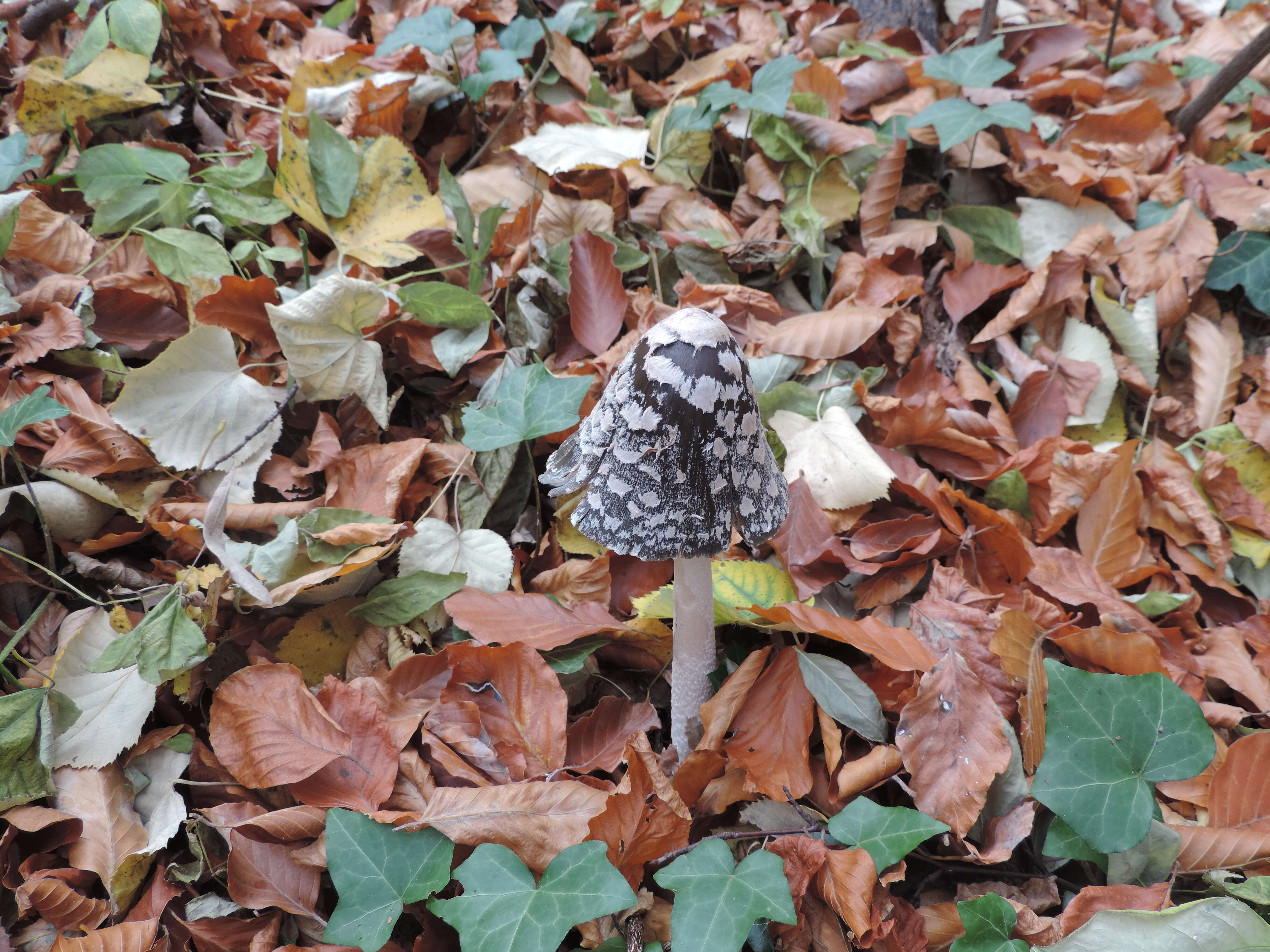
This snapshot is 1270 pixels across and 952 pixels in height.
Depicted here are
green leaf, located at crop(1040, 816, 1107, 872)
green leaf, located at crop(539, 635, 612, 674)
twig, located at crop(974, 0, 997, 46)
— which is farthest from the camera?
twig, located at crop(974, 0, 997, 46)

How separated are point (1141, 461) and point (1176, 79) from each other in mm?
2413

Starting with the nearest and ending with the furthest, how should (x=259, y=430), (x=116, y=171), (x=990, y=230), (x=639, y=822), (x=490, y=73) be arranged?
(x=639, y=822) < (x=259, y=430) < (x=116, y=171) < (x=990, y=230) < (x=490, y=73)

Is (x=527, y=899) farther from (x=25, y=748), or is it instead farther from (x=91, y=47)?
(x=91, y=47)

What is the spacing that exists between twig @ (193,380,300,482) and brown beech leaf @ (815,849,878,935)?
6.65 feet

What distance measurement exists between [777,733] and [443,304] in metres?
1.70

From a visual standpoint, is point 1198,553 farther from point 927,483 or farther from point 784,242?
point 784,242

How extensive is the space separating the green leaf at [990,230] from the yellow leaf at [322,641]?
107 inches

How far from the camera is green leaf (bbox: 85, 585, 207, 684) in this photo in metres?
1.95

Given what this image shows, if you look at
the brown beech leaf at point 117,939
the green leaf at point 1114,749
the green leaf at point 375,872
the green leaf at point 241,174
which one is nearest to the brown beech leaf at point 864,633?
the green leaf at point 1114,749

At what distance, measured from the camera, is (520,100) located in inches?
139

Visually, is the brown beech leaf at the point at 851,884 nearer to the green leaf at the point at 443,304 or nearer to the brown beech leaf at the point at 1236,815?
the brown beech leaf at the point at 1236,815

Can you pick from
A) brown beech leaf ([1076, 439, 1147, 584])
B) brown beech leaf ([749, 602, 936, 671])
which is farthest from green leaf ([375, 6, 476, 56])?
brown beech leaf ([1076, 439, 1147, 584])

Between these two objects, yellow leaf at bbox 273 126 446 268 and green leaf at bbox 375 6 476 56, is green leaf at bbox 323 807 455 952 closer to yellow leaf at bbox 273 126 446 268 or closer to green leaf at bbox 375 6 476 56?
yellow leaf at bbox 273 126 446 268

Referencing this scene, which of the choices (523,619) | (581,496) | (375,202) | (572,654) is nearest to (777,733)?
(572,654)
